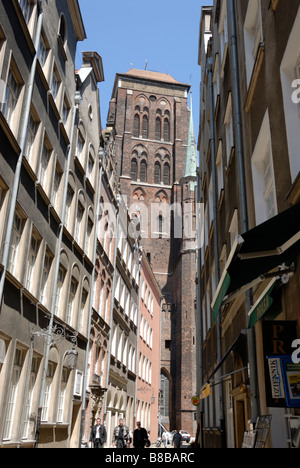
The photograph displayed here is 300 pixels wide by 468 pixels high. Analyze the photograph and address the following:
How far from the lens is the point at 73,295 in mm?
17812

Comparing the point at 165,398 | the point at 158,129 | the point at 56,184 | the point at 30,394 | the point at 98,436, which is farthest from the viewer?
the point at 158,129

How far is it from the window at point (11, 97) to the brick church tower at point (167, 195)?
150 ft

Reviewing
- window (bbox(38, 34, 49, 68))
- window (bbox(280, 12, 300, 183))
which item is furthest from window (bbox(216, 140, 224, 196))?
window (bbox(280, 12, 300, 183))

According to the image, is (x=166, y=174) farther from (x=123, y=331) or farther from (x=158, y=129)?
(x=123, y=331)

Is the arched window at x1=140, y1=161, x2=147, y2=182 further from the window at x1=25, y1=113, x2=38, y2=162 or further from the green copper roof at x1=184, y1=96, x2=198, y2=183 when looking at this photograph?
the window at x1=25, y1=113, x2=38, y2=162

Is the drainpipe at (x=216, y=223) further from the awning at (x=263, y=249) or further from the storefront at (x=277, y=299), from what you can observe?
the awning at (x=263, y=249)

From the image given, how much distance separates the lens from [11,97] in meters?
12.0

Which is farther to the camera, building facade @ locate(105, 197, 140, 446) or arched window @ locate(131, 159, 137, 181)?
arched window @ locate(131, 159, 137, 181)

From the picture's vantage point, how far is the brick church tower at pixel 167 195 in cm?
5562

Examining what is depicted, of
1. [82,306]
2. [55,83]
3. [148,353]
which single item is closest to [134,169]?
[148,353]

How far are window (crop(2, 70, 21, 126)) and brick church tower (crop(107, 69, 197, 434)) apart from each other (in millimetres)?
45612

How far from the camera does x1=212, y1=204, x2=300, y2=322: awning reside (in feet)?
16.7

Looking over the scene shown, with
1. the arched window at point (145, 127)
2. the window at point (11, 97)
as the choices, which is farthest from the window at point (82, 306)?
the arched window at point (145, 127)

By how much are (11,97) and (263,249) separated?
882 centimetres
